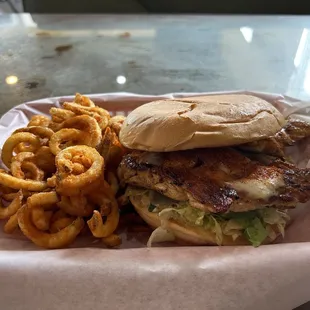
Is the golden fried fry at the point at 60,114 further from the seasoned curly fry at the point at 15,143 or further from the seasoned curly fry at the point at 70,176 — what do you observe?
the seasoned curly fry at the point at 70,176

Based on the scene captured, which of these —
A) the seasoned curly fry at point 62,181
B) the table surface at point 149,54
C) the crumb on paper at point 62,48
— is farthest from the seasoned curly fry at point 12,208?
the crumb on paper at point 62,48

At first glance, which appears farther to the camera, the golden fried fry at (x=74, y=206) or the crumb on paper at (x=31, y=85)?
the crumb on paper at (x=31, y=85)

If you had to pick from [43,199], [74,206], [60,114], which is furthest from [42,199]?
[60,114]

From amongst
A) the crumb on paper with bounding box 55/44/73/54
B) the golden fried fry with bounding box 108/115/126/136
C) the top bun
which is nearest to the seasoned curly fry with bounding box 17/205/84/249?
the top bun

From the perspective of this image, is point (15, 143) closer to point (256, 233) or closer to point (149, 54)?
point (256, 233)


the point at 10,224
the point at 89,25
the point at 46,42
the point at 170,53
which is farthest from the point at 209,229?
the point at 89,25

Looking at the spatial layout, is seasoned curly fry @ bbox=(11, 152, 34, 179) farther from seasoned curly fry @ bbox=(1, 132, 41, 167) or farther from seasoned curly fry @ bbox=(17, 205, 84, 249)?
seasoned curly fry @ bbox=(17, 205, 84, 249)

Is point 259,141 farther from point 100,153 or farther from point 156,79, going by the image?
point 156,79
